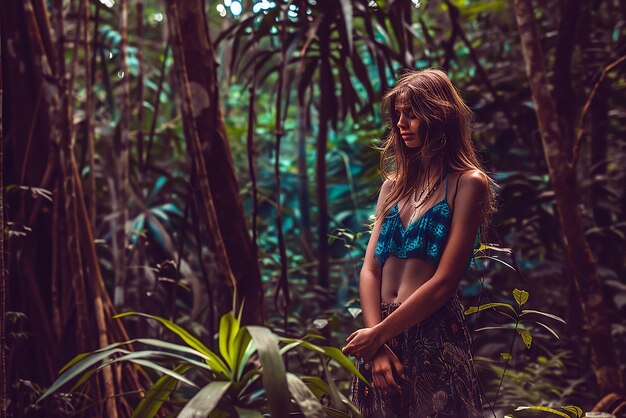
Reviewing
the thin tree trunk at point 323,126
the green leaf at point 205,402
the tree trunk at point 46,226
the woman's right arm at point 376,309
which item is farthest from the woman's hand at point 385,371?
the thin tree trunk at point 323,126

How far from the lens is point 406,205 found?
159cm

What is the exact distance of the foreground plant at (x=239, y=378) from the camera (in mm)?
1132

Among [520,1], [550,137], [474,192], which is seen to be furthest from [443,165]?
[520,1]

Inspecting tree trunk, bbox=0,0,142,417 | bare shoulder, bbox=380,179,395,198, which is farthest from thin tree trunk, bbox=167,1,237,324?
bare shoulder, bbox=380,179,395,198

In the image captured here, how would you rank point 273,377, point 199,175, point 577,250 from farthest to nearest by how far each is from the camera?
point 577,250 → point 199,175 → point 273,377

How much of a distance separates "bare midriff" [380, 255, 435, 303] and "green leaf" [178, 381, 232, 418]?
441mm

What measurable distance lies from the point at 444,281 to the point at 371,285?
0.19 metres

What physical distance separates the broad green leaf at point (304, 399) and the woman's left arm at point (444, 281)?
0.22 m

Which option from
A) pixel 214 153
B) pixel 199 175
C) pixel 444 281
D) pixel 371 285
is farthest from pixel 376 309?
pixel 214 153

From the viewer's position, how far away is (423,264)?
1.49 meters

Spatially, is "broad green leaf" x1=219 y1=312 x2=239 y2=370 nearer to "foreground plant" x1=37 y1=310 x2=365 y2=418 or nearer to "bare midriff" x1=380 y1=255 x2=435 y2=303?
"foreground plant" x1=37 y1=310 x2=365 y2=418

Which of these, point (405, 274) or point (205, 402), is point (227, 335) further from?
point (405, 274)

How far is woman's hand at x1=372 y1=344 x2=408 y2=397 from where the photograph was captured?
1379 mm

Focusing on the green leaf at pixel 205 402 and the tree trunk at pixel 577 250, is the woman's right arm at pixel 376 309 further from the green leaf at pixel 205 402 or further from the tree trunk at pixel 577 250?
the tree trunk at pixel 577 250
